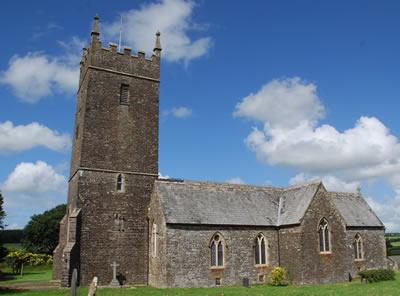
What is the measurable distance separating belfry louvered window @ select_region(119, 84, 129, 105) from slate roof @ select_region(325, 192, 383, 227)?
22210 mm

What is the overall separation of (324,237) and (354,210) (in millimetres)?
10337

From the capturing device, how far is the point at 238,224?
31.7m

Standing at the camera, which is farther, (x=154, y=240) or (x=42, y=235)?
(x=42, y=235)

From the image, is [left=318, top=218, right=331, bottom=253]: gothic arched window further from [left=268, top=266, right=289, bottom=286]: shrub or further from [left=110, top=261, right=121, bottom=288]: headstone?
[left=110, top=261, right=121, bottom=288]: headstone

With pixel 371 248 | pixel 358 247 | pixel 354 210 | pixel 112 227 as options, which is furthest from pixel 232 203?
pixel 371 248

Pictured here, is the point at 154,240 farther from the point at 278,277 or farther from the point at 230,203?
the point at 278,277

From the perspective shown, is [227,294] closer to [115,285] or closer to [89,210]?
[115,285]

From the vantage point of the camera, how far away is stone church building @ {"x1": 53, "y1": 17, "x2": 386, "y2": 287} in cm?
2948

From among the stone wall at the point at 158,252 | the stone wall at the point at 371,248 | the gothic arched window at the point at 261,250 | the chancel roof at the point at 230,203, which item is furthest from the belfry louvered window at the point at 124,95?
the stone wall at the point at 371,248

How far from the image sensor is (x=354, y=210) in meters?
40.8

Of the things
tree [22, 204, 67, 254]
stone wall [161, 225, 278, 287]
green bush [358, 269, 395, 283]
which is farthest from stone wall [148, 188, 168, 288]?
tree [22, 204, 67, 254]

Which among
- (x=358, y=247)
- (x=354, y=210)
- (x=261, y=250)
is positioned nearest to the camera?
(x=261, y=250)

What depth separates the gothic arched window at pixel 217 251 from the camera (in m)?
30.4

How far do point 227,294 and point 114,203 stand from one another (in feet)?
38.8
